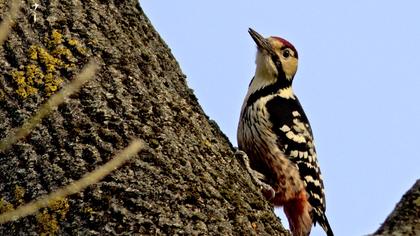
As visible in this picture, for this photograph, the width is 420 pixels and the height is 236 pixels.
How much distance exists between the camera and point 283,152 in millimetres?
5977

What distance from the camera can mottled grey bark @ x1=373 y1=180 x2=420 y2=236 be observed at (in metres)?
2.82

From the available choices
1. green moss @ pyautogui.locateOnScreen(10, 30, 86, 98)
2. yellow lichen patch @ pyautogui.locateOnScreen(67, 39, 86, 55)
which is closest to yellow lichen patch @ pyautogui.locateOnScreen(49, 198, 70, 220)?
green moss @ pyautogui.locateOnScreen(10, 30, 86, 98)

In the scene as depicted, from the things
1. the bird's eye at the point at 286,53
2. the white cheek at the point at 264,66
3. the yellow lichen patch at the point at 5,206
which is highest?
the bird's eye at the point at 286,53

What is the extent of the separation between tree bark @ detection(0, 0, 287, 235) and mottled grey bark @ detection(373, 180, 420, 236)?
1.97ft

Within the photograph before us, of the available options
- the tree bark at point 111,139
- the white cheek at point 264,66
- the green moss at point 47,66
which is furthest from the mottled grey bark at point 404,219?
the white cheek at point 264,66

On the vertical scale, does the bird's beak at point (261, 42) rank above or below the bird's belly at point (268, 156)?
above

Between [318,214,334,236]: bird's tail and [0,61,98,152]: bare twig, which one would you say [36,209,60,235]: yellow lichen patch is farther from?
[318,214,334,236]: bird's tail

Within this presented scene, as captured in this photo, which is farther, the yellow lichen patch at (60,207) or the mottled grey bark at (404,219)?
the yellow lichen patch at (60,207)

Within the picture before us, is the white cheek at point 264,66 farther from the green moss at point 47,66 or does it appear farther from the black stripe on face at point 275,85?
the green moss at point 47,66

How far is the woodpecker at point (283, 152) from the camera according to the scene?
5.86m

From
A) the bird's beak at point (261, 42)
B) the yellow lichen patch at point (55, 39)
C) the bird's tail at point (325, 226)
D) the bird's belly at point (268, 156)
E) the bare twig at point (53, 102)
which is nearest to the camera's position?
the bare twig at point (53, 102)

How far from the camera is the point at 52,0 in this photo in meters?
3.70

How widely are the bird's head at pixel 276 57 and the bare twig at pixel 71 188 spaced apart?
3.60m

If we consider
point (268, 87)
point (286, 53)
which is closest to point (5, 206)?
point (268, 87)
